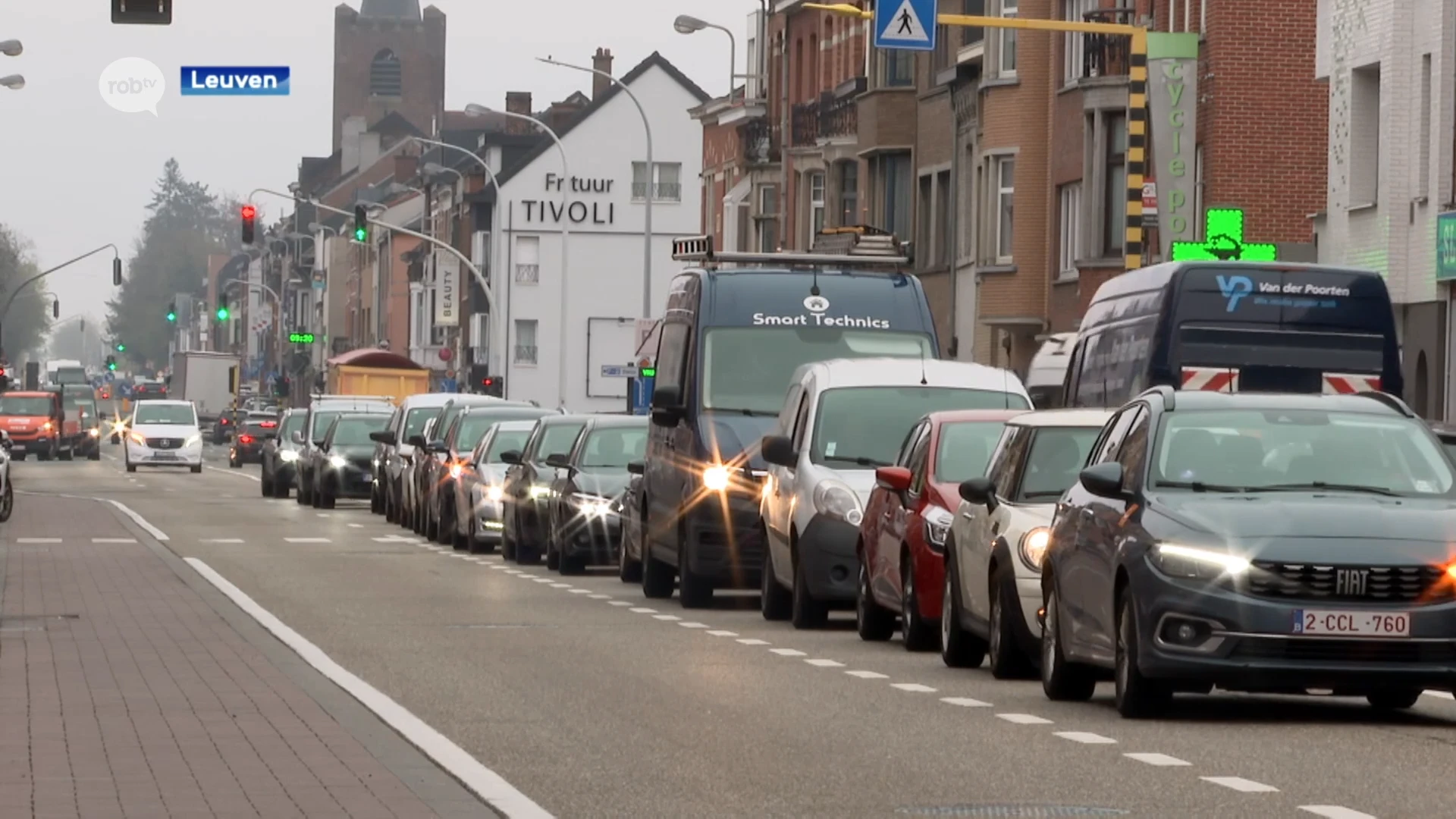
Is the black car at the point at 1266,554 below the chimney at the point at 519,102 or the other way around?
below

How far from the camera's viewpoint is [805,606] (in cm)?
2203

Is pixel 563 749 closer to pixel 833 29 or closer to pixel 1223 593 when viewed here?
pixel 1223 593

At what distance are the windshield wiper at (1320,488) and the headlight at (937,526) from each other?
452 centimetres

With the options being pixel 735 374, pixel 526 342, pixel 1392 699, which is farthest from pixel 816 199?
pixel 1392 699

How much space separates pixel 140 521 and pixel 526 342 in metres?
63.6

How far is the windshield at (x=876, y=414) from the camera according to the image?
22500mm

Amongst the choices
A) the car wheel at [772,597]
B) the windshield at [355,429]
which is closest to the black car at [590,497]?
the car wheel at [772,597]

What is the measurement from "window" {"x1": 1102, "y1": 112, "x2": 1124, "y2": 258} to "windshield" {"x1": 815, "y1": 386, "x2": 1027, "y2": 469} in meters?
26.1

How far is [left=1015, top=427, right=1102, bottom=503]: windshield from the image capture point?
58.7ft

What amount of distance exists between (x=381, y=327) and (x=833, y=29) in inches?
2732

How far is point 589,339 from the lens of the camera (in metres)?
106

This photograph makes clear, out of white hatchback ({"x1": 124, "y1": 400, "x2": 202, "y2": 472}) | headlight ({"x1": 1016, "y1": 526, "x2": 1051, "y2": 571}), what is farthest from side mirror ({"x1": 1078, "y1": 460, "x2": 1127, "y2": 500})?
white hatchback ({"x1": 124, "y1": 400, "x2": 202, "y2": 472})

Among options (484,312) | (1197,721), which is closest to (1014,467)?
(1197,721)

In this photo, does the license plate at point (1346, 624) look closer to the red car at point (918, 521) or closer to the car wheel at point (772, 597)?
the red car at point (918, 521)
